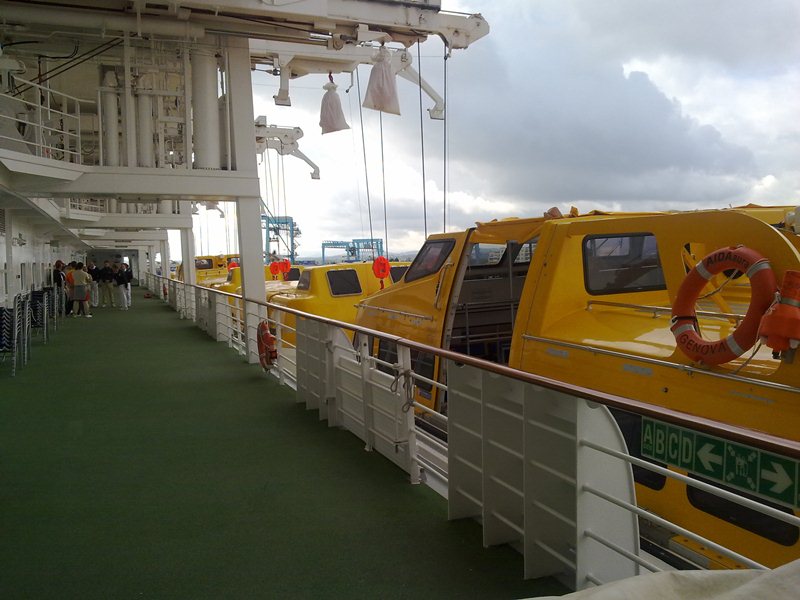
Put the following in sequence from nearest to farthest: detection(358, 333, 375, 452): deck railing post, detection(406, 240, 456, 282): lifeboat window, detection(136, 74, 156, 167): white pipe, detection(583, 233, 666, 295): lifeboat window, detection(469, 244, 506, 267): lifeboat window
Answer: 1. detection(583, 233, 666, 295): lifeboat window
2. detection(358, 333, 375, 452): deck railing post
3. detection(406, 240, 456, 282): lifeboat window
4. detection(469, 244, 506, 267): lifeboat window
5. detection(136, 74, 156, 167): white pipe

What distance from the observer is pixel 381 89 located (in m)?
7.69

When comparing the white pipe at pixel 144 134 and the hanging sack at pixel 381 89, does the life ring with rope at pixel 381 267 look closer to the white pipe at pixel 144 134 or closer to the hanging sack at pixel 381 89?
the hanging sack at pixel 381 89

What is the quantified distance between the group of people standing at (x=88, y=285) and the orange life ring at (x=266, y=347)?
35.9 feet

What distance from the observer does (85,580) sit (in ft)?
8.91

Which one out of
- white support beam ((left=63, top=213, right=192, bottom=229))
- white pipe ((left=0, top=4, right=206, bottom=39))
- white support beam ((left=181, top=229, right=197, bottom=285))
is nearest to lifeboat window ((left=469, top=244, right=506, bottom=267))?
white pipe ((left=0, top=4, right=206, bottom=39))

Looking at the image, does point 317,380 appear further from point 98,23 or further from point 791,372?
point 98,23

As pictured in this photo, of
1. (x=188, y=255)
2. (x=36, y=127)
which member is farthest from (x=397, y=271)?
(x=188, y=255)

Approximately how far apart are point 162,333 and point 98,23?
652cm

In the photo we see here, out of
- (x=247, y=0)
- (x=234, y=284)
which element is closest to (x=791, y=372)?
(x=247, y=0)

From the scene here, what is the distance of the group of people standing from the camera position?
16516 mm

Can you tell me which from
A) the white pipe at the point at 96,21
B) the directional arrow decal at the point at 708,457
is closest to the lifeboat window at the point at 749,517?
the directional arrow decal at the point at 708,457

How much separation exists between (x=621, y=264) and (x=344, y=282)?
682cm

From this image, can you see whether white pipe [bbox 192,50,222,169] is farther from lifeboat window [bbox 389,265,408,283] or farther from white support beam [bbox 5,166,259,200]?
lifeboat window [bbox 389,265,408,283]

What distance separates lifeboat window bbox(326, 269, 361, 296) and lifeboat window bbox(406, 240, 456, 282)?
4563mm
